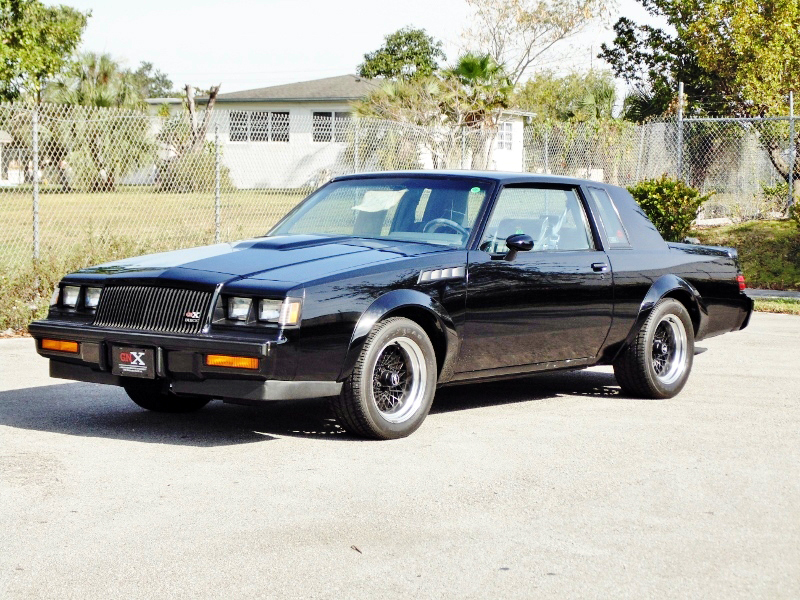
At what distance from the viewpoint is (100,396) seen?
838 cm

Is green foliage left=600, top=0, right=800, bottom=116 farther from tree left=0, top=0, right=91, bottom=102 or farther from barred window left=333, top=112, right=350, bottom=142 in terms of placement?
tree left=0, top=0, right=91, bottom=102

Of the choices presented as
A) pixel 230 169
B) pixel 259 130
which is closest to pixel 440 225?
pixel 230 169

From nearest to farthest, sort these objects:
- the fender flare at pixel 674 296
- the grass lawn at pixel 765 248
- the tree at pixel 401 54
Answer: the fender flare at pixel 674 296 < the grass lawn at pixel 765 248 < the tree at pixel 401 54

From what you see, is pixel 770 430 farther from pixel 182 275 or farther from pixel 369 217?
pixel 182 275

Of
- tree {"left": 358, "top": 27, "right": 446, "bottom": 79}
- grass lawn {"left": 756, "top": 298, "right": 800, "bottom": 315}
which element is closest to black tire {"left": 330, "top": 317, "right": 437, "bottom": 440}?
grass lawn {"left": 756, "top": 298, "right": 800, "bottom": 315}

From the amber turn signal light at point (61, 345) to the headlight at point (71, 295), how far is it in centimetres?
25

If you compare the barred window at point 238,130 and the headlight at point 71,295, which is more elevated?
the barred window at point 238,130

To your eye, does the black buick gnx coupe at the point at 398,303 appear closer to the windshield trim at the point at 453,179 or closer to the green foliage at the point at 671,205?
the windshield trim at the point at 453,179

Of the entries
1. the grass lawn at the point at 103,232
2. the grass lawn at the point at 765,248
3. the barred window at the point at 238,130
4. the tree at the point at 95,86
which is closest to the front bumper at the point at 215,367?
the grass lawn at the point at 103,232

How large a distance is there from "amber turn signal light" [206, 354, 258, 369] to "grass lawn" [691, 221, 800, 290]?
1249 cm

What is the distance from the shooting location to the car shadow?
7.05m

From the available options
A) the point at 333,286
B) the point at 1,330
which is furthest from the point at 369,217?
the point at 1,330

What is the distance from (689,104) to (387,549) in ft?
101

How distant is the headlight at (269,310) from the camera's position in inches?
252
